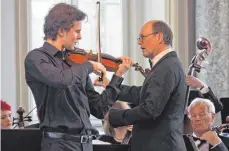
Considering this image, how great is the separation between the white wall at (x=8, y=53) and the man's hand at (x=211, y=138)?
2.05m

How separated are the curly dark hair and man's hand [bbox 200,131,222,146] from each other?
1284mm

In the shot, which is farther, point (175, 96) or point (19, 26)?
point (19, 26)

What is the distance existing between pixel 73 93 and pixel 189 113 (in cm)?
142

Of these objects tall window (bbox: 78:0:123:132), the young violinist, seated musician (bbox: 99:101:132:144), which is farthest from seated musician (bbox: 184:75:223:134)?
the young violinist

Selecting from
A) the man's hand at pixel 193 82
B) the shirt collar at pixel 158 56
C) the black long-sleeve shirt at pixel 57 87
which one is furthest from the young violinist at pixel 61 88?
the man's hand at pixel 193 82

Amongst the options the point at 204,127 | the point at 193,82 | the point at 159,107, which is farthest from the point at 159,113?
the point at 193,82

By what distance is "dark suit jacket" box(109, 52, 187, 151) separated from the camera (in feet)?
8.48

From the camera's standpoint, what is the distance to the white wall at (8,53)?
4707mm

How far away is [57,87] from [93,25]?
3245 mm

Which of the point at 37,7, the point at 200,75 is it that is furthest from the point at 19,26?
the point at 200,75

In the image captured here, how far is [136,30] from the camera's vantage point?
5.27m

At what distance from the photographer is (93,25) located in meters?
5.25

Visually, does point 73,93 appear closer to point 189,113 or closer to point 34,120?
point 189,113

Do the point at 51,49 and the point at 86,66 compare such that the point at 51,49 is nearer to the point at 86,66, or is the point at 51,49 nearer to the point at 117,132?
the point at 86,66
